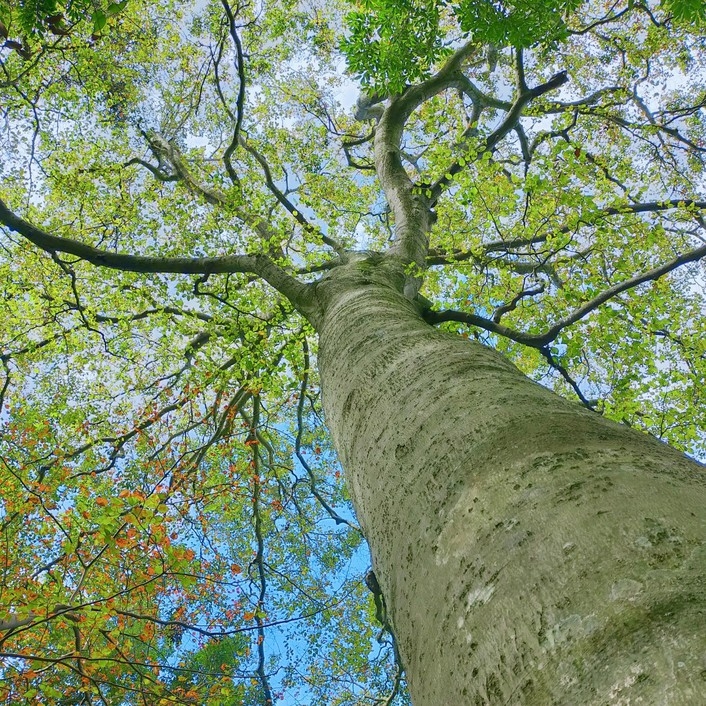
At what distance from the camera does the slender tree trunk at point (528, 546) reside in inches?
24.5

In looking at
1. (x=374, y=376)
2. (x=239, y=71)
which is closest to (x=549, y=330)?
(x=374, y=376)

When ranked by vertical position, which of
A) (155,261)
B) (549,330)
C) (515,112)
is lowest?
(549,330)

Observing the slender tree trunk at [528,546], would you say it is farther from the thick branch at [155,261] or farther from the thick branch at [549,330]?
the thick branch at [155,261]

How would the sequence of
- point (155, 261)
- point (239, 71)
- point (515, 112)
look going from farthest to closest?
point (239, 71) → point (515, 112) → point (155, 261)

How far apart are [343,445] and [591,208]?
3.58m

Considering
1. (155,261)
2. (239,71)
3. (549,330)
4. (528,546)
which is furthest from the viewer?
(239,71)

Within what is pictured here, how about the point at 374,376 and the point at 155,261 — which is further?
the point at 155,261

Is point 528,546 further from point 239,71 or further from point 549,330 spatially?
point 239,71

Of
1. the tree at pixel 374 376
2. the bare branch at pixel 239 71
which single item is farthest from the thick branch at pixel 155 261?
the bare branch at pixel 239 71

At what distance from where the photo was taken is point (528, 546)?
32.7 inches

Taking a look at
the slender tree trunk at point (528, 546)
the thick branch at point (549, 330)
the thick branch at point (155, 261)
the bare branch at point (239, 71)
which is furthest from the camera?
the bare branch at point (239, 71)

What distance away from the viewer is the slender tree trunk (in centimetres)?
62

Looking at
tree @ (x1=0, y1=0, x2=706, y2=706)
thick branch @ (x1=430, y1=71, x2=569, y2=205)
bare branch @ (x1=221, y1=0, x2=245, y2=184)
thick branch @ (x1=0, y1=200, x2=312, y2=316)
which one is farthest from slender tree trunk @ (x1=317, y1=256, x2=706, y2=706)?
bare branch @ (x1=221, y1=0, x2=245, y2=184)

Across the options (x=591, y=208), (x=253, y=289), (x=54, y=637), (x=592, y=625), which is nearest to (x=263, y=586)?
(x=54, y=637)
